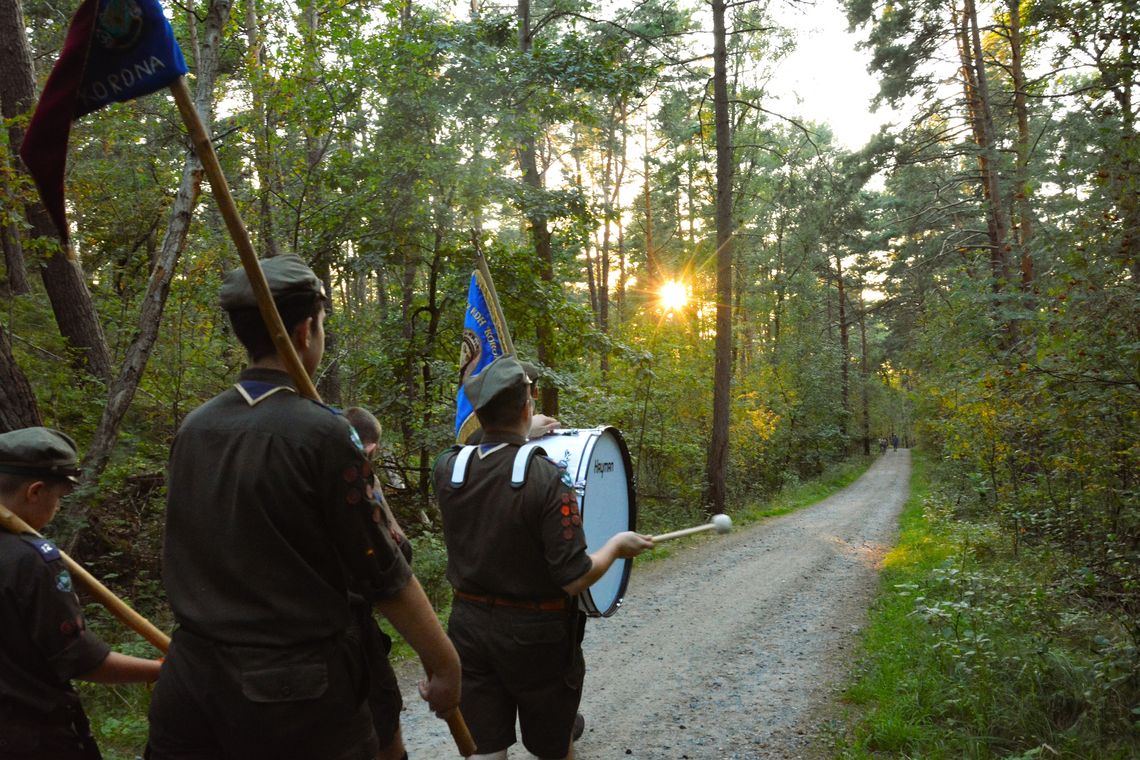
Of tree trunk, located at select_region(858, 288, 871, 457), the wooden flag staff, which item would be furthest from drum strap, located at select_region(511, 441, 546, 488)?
tree trunk, located at select_region(858, 288, 871, 457)

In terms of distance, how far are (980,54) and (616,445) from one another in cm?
1714

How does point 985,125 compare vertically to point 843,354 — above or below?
above

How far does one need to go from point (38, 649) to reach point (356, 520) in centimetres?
118

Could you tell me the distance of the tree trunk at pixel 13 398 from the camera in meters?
5.62

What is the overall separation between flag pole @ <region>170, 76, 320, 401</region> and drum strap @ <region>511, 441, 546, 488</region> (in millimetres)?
1253

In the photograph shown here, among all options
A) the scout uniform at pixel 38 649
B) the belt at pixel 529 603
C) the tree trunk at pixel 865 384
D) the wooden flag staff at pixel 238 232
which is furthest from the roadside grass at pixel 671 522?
the tree trunk at pixel 865 384

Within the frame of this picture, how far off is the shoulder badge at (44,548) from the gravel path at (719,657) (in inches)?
133

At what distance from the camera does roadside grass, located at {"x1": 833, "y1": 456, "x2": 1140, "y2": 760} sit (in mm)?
4438

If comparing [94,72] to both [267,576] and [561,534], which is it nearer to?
[267,576]

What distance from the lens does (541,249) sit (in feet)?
43.4

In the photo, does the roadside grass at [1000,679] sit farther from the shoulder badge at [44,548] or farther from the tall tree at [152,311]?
the tall tree at [152,311]

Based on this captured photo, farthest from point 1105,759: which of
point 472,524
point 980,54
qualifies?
point 980,54

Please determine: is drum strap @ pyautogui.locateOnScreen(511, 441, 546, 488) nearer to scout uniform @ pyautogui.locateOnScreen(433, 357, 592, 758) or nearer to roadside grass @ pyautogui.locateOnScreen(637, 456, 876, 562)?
scout uniform @ pyautogui.locateOnScreen(433, 357, 592, 758)

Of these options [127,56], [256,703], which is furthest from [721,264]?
[256,703]
